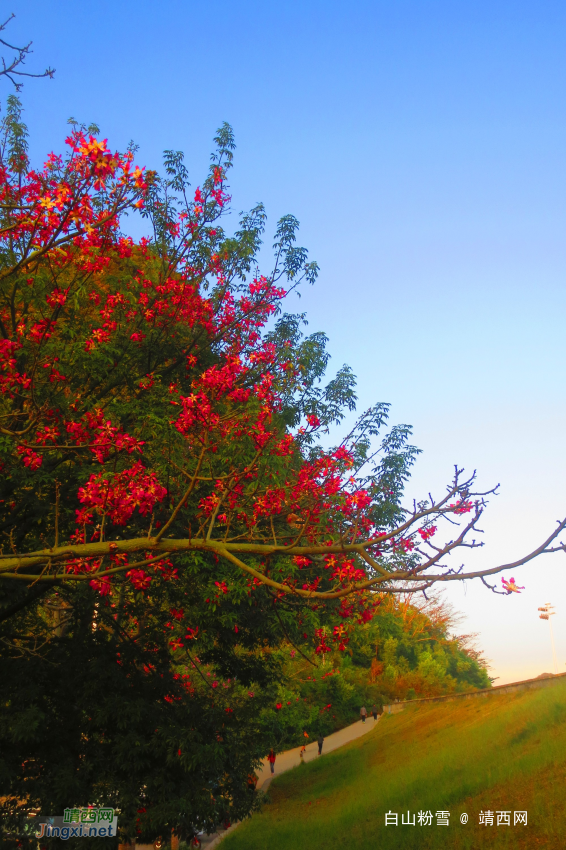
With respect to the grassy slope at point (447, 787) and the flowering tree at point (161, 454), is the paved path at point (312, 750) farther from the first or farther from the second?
the flowering tree at point (161, 454)

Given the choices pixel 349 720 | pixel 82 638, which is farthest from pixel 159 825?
pixel 349 720

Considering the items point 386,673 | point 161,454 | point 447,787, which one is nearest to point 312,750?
point 386,673

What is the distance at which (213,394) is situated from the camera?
740cm

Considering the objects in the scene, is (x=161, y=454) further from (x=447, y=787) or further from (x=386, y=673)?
(x=386, y=673)

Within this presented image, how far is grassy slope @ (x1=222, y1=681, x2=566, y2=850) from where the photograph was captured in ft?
31.8

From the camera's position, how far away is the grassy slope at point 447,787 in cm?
968

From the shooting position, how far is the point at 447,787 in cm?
1217

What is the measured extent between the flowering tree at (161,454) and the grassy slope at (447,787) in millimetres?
3784

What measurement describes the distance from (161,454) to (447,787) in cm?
920

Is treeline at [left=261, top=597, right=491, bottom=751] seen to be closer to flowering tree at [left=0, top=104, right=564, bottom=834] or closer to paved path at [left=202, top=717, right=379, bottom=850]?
paved path at [left=202, top=717, right=379, bottom=850]

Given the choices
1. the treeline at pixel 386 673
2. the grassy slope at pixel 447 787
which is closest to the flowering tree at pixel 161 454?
the grassy slope at pixel 447 787

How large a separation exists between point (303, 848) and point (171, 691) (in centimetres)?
617

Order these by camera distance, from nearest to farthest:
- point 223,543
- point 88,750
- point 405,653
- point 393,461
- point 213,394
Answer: point 223,543, point 213,394, point 88,750, point 393,461, point 405,653

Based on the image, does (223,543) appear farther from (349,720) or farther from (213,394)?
(349,720)
